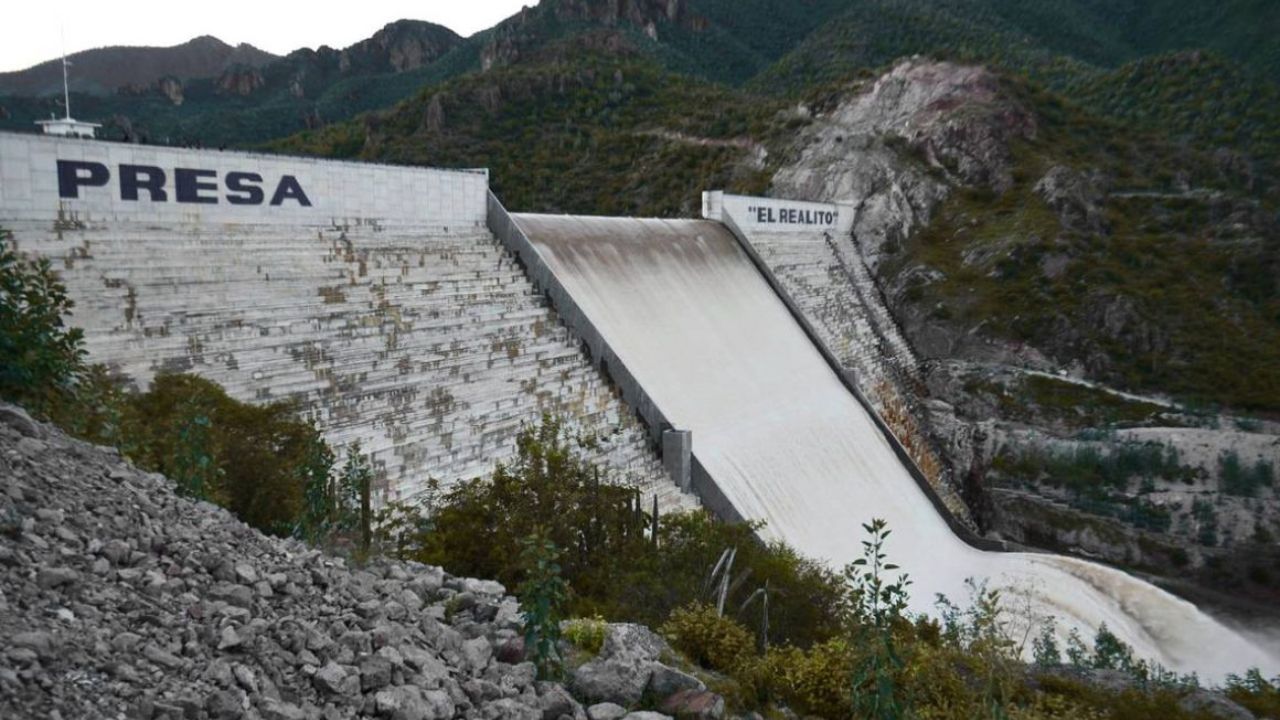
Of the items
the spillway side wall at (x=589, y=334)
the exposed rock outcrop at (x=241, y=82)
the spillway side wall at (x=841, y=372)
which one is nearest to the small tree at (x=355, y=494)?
the spillway side wall at (x=589, y=334)

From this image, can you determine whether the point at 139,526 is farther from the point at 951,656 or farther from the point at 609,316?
the point at 609,316

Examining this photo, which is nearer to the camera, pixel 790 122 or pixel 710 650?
pixel 710 650

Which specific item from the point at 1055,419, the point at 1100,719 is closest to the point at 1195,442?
the point at 1055,419

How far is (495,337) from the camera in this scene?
59.5ft

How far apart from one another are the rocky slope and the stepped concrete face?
6.37m

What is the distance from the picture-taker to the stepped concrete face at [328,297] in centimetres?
1270

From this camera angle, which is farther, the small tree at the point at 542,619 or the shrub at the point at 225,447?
the shrub at the point at 225,447

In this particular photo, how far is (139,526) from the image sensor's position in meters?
6.27

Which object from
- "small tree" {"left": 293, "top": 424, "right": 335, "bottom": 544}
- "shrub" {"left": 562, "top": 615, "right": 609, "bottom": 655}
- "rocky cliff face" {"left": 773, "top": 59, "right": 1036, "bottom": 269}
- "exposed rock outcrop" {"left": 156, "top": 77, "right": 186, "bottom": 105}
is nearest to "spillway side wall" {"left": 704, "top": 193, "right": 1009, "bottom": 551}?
"rocky cliff face" {"left": 773, "top": 59, "right": 1036, "bottom": 269}

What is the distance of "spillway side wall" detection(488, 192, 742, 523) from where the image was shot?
19797 mm

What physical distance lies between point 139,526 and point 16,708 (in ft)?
7.02

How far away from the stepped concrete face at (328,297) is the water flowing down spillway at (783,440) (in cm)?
231

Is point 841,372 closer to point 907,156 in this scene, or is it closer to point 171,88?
point 907,156

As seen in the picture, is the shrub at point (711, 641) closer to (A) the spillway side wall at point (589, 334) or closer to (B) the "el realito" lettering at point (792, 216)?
(A) the spillway side wall at point (589, 334)
